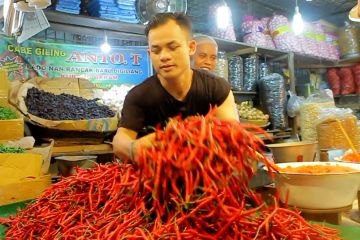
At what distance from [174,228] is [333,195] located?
752 millimetres

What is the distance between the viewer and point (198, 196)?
3.06 ft

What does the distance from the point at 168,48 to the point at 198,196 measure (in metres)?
0.81

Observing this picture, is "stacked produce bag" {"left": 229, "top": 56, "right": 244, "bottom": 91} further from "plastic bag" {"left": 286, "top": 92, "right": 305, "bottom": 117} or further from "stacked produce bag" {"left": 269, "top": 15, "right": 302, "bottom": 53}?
"stacked produce bag" {"left": 269, "top": 15, "right": 302, "bottom": 53}

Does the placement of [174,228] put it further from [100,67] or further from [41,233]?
[100,67]

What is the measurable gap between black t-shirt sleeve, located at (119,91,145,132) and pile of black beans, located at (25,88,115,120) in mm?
1745

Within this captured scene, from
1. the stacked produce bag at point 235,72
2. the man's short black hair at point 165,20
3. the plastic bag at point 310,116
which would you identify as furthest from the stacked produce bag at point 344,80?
the man's short black hair at point 165,20

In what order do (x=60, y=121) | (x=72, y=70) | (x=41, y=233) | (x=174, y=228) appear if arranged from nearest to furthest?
(x=174, y=228)
(x=41, y=233)
(x=60, y=121)
(x=72, y=70)

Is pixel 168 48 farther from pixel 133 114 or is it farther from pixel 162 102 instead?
pixel 133 114

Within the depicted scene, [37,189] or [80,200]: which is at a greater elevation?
[80,200]

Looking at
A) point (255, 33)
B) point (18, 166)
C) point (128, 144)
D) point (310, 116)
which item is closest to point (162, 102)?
point (128, 144)

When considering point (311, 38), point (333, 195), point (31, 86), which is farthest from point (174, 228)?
point (311, 38)

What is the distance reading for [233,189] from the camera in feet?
3.21

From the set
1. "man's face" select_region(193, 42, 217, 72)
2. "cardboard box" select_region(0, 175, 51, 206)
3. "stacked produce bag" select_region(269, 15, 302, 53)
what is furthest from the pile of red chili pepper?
"stacked produce bag" select_region(269, 15, 302, 53)

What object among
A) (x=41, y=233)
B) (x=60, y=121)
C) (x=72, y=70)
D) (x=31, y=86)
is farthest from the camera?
(x=72, y=70)
